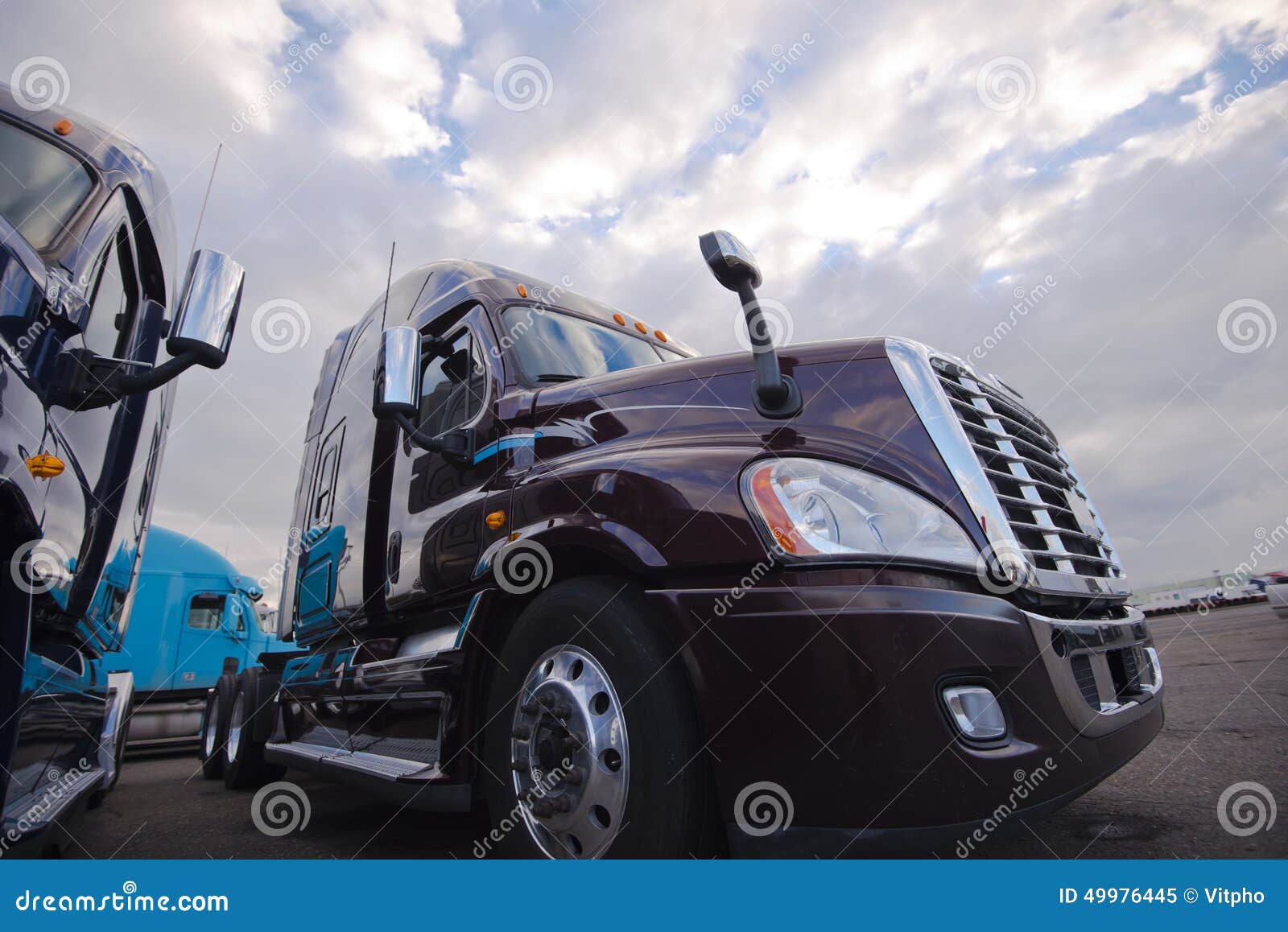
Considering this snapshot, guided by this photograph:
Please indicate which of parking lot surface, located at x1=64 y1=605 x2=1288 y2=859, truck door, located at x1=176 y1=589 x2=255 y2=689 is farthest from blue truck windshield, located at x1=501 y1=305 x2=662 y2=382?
truck door, located at x1=176 y1=589 x2=255 y2=689

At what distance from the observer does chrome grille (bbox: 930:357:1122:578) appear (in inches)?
91.9

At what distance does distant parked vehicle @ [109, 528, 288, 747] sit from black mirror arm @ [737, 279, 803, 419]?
9538 millimetres

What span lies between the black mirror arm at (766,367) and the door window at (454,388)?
1444 mm

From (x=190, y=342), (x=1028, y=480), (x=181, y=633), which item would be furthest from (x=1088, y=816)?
(x=181, y=633)

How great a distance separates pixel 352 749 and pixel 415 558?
0.97 metres

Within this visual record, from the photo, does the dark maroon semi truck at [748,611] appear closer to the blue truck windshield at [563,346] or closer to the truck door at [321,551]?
the blue truck windshield at [563,346]

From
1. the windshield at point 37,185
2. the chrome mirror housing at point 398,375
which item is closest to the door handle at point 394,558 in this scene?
the chrome mirror housing at point 398,375

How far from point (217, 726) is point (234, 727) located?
0.65 m

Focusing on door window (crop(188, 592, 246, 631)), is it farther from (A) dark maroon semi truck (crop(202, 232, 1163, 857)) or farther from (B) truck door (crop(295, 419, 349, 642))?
(A) dark maroon semi truck (crop(202, 232, 1163, 857))

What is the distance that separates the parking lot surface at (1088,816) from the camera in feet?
8.29

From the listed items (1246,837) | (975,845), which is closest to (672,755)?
(975,845)

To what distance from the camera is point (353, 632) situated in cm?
444

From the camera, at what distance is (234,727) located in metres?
6.14

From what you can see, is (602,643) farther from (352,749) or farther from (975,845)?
(352,749)
